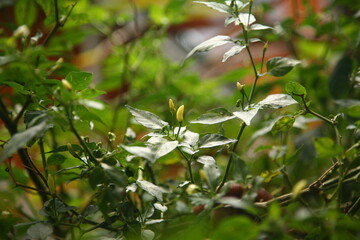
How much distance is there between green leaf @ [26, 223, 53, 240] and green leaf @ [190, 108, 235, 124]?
0.21 metres

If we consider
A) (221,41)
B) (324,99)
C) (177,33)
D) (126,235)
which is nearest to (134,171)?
(126,235)

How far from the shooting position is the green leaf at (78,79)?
1.62 ft

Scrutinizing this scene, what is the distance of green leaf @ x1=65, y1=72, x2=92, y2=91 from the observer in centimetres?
49

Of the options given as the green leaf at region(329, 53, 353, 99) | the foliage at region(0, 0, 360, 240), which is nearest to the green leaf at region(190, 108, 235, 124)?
the foliage at region(0, 0, 360, 240)

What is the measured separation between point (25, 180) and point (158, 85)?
2.01ft

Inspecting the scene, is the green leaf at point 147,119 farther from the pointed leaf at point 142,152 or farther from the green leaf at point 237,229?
the green leaf at point 237,229

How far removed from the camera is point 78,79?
49 cm

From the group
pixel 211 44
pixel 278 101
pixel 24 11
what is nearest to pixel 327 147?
pixel 278 101

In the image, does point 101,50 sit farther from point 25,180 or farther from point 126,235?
point 126,235

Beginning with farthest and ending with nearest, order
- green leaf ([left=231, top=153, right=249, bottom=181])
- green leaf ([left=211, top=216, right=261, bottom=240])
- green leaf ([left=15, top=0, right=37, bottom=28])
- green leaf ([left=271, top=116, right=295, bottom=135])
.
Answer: green leaf ([left=15, top=0, right=37, bottom=28]) → green leaf ([left=271, top=116, right=295, bottom=135]) → green leaf ([left=231, top=153, right=249, bottom=181]) → green leaf ([left=211, top=216, right=261, bottom=240])

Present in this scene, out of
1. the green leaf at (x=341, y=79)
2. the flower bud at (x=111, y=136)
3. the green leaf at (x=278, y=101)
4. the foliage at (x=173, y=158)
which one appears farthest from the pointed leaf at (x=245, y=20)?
the green leaf at (x=341, y=79)

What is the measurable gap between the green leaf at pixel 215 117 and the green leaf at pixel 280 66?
9 centimetres

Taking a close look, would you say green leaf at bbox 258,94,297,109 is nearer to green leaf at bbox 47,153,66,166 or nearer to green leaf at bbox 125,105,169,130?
green leaf at bbox 125,105,169,130

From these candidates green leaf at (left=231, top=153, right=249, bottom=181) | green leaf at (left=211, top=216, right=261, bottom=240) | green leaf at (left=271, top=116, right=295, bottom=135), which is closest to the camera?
green leaf at (left=211, top=216, right=261, bottom=240)
